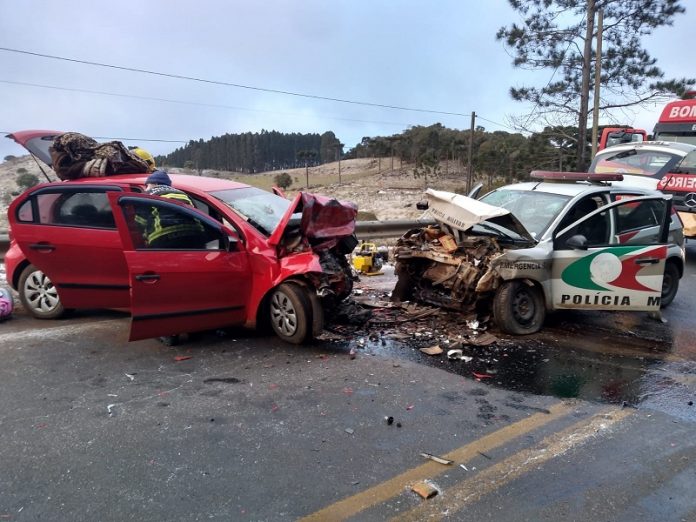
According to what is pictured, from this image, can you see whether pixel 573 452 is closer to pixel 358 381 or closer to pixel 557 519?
pixel 557 519

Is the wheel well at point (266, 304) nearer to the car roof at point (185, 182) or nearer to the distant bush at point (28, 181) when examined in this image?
the car roof at point (185, 182)

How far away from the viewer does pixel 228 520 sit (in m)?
2.70

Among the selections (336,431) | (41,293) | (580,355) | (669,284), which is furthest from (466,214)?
(41,293)

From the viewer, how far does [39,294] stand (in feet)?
20.6

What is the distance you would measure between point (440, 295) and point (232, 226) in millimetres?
2704

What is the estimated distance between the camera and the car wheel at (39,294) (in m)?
6.22

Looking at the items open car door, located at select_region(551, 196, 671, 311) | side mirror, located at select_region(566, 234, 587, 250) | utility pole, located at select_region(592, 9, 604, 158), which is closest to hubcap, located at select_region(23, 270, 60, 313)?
open car door, located at select_region(551, 196, 671, 311)

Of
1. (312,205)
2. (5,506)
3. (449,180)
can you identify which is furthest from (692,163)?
(449,180)

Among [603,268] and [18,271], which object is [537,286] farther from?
[18,271]

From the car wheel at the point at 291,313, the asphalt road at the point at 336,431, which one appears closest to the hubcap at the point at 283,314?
the car wheel at the point at 291,313

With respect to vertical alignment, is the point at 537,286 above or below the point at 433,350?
above

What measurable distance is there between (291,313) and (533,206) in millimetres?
3322

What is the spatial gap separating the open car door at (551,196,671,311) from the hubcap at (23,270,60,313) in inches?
229

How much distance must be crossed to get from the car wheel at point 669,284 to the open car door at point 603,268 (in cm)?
150
